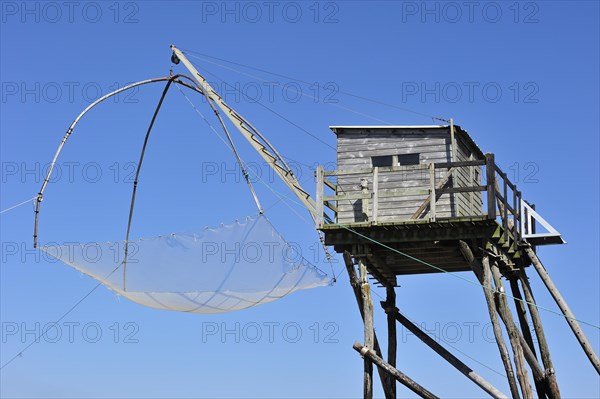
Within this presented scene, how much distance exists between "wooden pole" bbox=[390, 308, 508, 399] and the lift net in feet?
9.98

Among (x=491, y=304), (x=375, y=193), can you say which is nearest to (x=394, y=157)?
(x=375, y=193)

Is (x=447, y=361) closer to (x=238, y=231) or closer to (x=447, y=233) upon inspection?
(x=447, y=233)

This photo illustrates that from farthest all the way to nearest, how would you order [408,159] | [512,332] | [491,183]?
[408,159], [512,332], [491,183]

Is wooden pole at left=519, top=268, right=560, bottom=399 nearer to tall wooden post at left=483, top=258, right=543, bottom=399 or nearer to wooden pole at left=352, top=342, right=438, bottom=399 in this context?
tall wooden post at left=483, top=258, right=543, bottom=399

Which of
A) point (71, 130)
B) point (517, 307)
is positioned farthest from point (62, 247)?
point (517, 307)

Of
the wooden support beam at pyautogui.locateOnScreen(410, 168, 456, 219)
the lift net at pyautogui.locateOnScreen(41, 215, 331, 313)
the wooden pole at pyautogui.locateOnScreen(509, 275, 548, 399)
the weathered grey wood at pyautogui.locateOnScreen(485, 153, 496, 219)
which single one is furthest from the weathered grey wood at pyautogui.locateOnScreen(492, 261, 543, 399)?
the lift net at pyautogui.locateOnScreen(41, 215, 331, 313)

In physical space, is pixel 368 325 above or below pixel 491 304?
below

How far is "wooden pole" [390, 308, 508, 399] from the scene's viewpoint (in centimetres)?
2547

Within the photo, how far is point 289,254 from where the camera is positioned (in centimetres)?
2808

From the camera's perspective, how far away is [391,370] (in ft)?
88.2

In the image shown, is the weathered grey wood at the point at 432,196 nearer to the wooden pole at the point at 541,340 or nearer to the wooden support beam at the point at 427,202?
the wooden support beam at the point at 427,202

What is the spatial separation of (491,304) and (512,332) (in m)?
0.81

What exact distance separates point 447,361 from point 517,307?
11.3 ft

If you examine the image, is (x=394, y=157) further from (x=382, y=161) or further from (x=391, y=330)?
(x=391, y=330)
